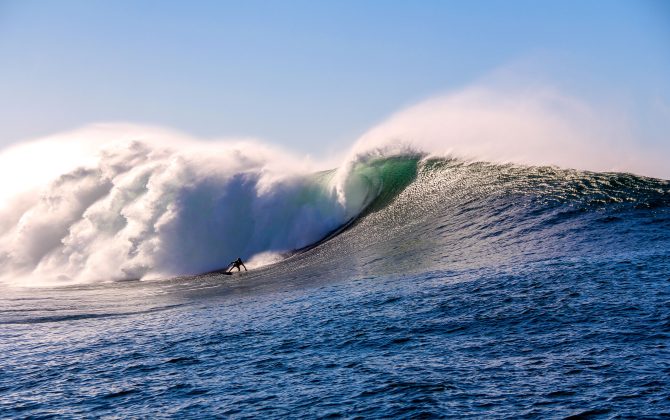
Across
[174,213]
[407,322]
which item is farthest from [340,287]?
[174,213]

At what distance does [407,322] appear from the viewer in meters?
14.4

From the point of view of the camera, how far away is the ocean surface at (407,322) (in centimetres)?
1006

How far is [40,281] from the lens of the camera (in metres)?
33.9

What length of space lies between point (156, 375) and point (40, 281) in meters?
25.2

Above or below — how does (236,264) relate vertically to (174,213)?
below

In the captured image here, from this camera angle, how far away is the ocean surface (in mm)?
10062

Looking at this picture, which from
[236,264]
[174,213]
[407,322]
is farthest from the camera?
[174,213]

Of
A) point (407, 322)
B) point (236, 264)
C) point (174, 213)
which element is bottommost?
point (407, 322)

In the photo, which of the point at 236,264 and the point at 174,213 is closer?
the point at 236,264

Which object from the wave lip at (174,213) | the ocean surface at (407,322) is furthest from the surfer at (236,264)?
the wave lip at (174,213)

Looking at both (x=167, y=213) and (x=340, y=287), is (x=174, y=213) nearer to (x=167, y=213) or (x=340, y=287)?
(x=167, y=213)

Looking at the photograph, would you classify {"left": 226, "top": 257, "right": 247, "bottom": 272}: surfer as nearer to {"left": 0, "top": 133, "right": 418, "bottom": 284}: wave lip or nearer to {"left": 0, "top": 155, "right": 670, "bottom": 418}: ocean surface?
{"left": 0, "top": 155, "right": 670, "bottom": 418}: ocean surface

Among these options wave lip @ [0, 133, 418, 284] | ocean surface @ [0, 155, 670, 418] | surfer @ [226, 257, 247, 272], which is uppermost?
wave lip @ [0, 133, 418, 284]

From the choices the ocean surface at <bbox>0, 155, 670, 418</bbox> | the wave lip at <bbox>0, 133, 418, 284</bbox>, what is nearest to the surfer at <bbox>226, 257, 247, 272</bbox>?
the ocean surface at <bbox>0, 155, 670, 418</bbox>
